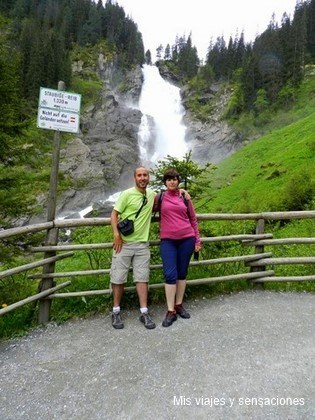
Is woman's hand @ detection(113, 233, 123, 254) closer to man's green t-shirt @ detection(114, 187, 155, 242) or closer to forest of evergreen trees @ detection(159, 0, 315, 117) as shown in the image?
man's green t-shirt @ detection(114, 187, 155, 242)

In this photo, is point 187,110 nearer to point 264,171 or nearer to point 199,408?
point 264,171

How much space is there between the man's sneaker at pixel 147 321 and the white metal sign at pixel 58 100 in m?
3.04

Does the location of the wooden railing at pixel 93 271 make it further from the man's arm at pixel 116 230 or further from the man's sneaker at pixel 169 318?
the man's sneaker at pixel 169 318

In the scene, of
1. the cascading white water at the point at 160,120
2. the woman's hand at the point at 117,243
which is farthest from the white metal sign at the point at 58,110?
the cascading white water at the point at 160,120

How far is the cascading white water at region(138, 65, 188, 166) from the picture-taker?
53.4 meters

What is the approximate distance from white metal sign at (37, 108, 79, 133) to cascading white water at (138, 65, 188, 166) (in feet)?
124

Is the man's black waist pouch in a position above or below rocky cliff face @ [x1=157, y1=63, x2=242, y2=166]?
below

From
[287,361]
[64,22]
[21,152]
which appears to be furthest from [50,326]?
[64,22]

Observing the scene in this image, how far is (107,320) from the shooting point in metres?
4.74

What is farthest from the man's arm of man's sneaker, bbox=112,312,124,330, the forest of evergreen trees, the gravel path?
the forest of evergreen trees

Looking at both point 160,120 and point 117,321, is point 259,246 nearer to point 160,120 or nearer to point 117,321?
point 117,321

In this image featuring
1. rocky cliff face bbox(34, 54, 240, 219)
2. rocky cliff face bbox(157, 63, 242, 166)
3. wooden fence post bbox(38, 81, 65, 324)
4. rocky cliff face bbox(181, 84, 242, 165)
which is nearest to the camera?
wooden fence post bbox(38, 81, 65, 324)

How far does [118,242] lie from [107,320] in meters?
1.21

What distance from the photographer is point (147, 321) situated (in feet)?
14.5
